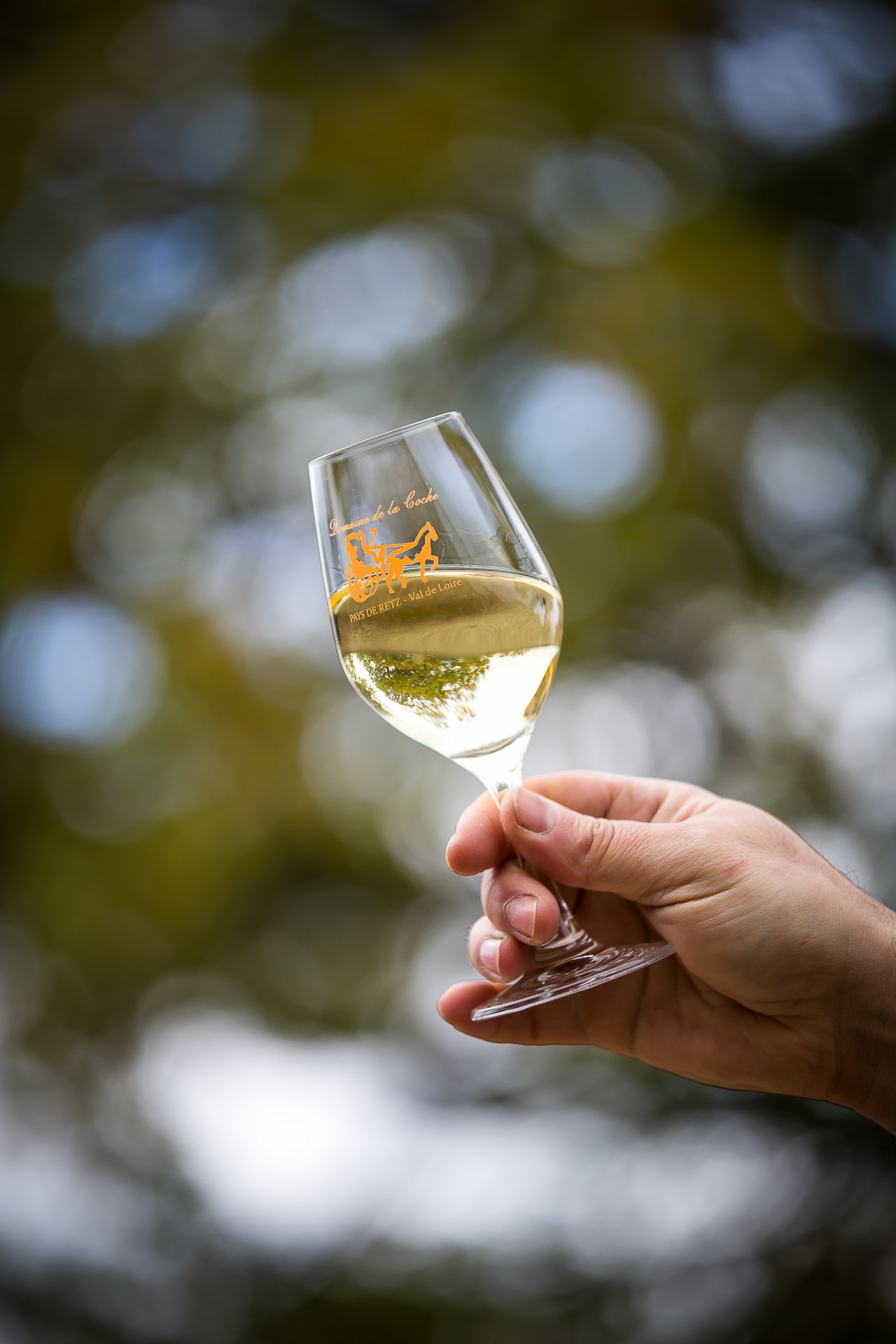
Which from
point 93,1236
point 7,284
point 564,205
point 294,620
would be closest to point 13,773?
point 294,620

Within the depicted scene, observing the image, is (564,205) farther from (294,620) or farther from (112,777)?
(112,777)

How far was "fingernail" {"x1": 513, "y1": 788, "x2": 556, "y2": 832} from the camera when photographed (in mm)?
1510

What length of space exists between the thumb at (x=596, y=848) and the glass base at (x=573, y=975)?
87 mm

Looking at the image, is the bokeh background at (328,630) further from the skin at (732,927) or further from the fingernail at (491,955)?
the fingernail at (491,955)

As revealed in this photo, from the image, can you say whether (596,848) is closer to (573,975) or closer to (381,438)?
(573,975)

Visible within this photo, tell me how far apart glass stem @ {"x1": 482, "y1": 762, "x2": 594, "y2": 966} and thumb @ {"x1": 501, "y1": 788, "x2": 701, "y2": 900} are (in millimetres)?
21

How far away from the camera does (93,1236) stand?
3.93m

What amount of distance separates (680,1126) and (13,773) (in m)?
2.73

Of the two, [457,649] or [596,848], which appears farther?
[596,848]

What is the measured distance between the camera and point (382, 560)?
140 centimetres

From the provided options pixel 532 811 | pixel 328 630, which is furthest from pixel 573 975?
pixel 328 630

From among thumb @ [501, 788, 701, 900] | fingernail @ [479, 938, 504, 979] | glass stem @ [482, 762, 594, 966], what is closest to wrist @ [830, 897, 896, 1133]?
thumb @ [501, 788, 701, 900]

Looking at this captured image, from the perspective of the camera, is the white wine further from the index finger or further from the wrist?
the wrist

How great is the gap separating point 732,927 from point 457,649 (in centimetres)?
55
